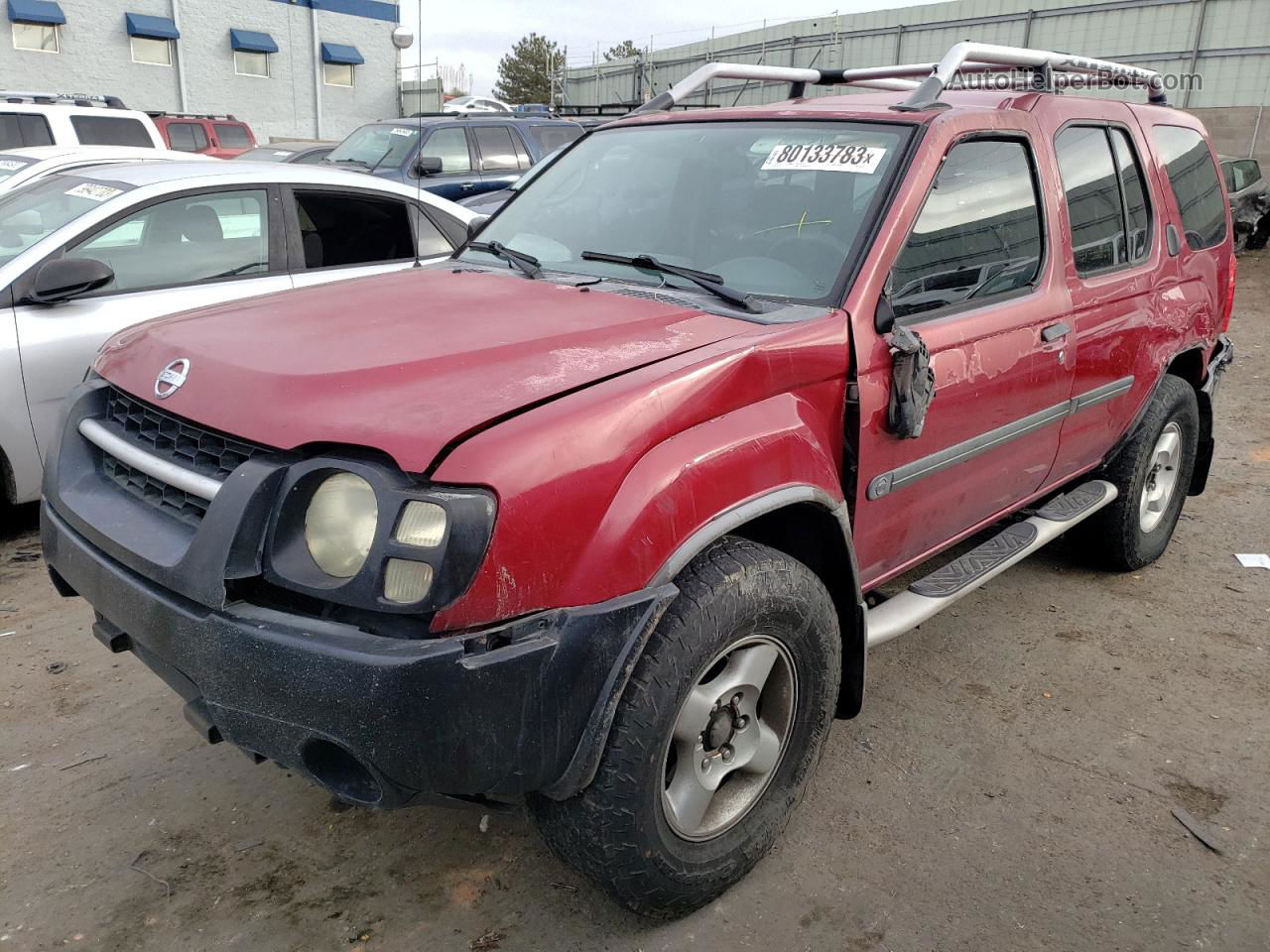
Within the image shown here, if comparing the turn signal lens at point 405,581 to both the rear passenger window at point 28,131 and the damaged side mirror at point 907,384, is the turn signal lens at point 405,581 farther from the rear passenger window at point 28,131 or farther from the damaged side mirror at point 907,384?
the rear passenger window at point 28,131

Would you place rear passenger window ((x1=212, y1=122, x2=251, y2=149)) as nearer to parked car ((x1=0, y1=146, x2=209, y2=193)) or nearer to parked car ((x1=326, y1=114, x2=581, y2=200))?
parked car ((x1=326, y1=114, x2=581, y2=200))

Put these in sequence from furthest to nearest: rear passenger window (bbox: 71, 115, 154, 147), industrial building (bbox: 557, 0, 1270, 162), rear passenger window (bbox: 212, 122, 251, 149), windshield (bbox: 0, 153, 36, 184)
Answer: rear passenger window (bbox: 212, 122, 251, 149)
industrial building (bbox: 557, 0, 1270, 162)
rear passenger window (bbox: 71, 115, 154, 147)
windshield (bbox: 0, 153, 36, 184)

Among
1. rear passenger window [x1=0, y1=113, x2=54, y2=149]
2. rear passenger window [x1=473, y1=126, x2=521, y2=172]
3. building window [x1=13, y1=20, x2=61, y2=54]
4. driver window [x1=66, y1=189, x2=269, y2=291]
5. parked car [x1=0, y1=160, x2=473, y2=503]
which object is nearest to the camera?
parked car [x1=0, y1=160, x2=473, y2=503]

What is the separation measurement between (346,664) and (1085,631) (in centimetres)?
322

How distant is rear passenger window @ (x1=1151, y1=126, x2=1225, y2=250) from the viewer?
4270mm

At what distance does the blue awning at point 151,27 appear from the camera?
26062mm

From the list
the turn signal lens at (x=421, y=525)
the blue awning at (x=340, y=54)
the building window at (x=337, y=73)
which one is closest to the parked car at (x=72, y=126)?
the turn signal lens at (x=421, y=525)

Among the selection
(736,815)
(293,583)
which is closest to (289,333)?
(293,583)

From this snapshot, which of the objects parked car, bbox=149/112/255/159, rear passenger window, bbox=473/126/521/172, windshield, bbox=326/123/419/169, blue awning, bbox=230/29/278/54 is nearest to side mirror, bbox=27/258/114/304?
windshield, bbox=326/123/419/169

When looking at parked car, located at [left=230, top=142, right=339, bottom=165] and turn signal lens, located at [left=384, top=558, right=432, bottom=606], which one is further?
parked car, located at [left=230, top=142, right=339, bottom=165]

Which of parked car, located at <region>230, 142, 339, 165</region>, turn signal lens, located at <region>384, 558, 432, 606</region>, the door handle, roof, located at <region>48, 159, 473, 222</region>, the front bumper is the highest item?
roof, located at <region>48, 159, 473, 222</region>

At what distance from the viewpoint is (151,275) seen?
4914 mm

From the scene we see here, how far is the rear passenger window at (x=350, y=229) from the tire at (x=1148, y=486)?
3.89m

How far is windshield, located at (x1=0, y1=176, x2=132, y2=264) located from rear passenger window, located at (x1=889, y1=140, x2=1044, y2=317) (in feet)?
12.7
